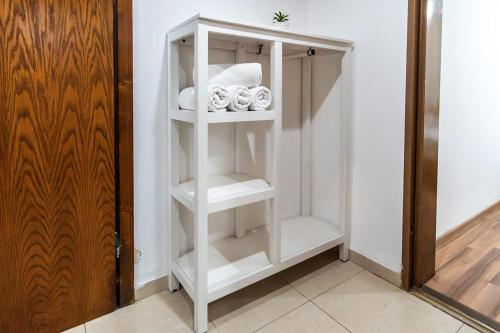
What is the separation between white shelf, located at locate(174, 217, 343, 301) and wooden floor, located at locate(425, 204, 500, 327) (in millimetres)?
625

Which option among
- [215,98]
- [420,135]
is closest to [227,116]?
[215,98]

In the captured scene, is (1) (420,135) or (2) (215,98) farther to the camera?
(1) (420,135)

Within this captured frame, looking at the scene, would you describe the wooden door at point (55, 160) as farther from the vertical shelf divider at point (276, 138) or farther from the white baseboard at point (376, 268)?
the white baseboard at point (376, 268)

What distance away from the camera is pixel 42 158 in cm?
132

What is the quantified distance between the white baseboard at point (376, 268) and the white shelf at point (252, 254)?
5.9 inches

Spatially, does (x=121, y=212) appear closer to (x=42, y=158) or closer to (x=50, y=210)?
(x=50, y=210)

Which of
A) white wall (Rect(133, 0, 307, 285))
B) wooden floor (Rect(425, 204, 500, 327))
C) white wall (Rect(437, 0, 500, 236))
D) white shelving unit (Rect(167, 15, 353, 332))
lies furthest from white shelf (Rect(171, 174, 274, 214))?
white wall (Rect(437, 0, 500, 236))

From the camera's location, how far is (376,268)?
1931 millimetres

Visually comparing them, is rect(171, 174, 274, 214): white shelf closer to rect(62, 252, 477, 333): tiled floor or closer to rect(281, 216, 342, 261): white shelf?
rect(281, 216, 342, 261): white shelf

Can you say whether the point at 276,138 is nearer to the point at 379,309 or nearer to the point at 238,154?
the point at 238,154

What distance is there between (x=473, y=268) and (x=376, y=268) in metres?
0.63

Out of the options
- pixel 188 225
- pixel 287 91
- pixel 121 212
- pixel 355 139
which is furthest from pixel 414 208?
pixel 121 212

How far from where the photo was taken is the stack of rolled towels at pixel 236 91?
143 cm

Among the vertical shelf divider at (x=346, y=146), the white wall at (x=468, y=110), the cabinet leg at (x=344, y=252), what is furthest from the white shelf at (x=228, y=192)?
the white wall at (x=468, y=110)
